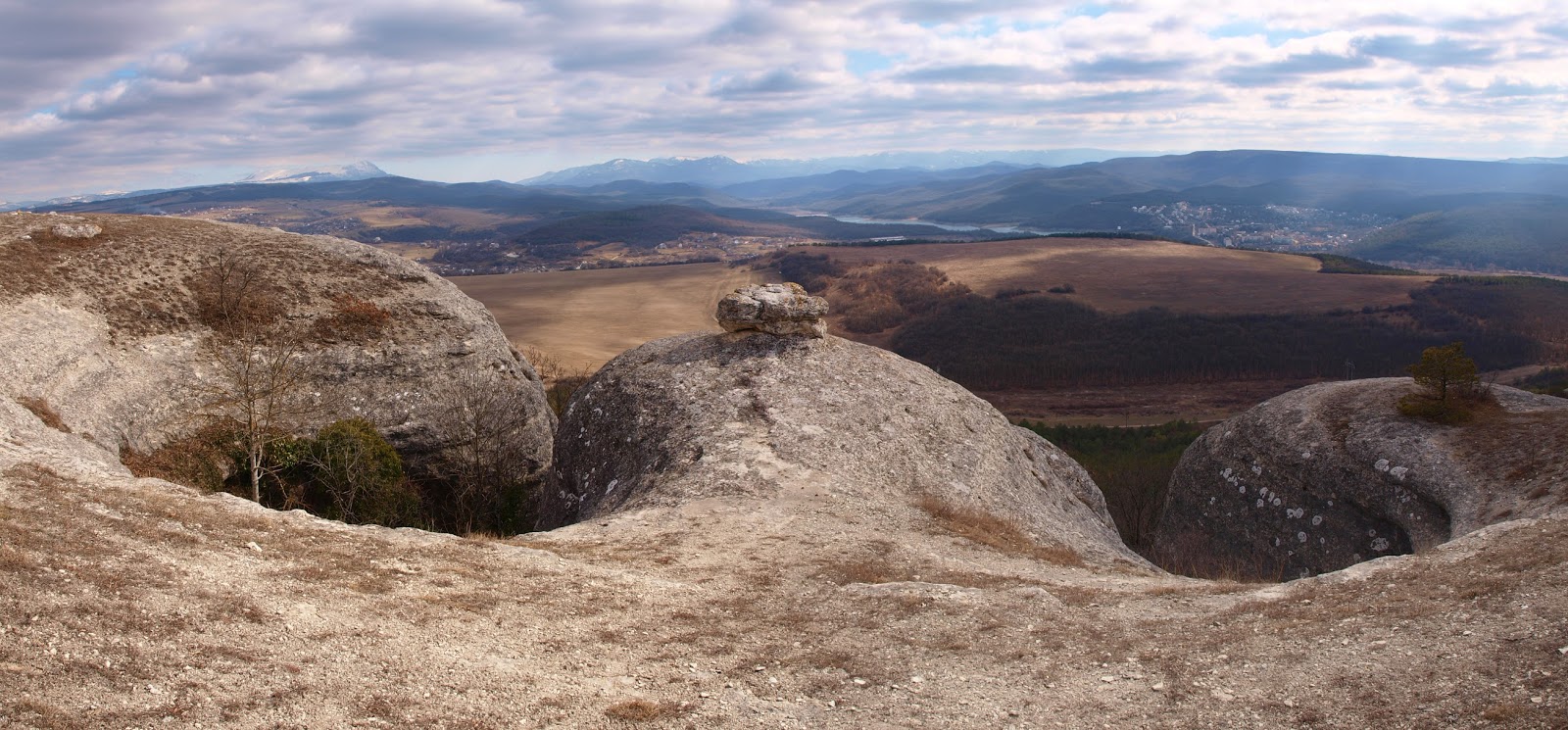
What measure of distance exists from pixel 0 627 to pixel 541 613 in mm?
6399

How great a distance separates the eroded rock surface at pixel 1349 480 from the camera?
90.5 ft

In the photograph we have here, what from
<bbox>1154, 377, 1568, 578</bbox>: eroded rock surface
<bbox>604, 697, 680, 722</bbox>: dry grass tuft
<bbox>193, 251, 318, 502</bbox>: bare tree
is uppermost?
<bbox>193, 251, 318, 502</bbox>: bare tree

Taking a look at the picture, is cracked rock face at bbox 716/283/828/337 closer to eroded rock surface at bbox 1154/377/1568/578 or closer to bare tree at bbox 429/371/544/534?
bare tree at bbox 429/371/544/534

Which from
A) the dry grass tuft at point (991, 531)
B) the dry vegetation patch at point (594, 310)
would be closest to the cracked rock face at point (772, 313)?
the dry grass tuft at point (991, 531)

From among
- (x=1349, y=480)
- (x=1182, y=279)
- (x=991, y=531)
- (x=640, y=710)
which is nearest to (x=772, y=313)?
(x=991, y=531)

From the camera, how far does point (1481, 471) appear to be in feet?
93.0

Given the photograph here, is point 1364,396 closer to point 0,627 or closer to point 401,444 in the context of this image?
point 401,444

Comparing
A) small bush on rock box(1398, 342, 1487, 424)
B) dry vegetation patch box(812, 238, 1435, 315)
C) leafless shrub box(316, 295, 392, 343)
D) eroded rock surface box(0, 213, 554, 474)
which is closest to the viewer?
eroded rock surface box(0, 213, 554, 474)

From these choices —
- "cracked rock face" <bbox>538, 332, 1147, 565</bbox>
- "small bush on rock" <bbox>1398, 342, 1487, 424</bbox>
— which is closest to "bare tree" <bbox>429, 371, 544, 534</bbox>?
"cracked rock face" <bbox>538, 332, 1147, 565</bbox>

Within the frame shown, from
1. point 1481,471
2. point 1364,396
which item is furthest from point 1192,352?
point 1481,471

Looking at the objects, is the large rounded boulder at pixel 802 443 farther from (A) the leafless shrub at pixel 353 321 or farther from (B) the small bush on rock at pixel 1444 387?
(B) the small bush on rock at pixel 1444 387

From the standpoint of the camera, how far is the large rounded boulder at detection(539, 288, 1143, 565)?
25.3 metres

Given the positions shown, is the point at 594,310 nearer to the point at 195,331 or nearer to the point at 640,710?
the point at 195,331

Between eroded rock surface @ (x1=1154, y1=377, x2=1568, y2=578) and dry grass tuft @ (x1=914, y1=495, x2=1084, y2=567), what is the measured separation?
11469 millimetres
